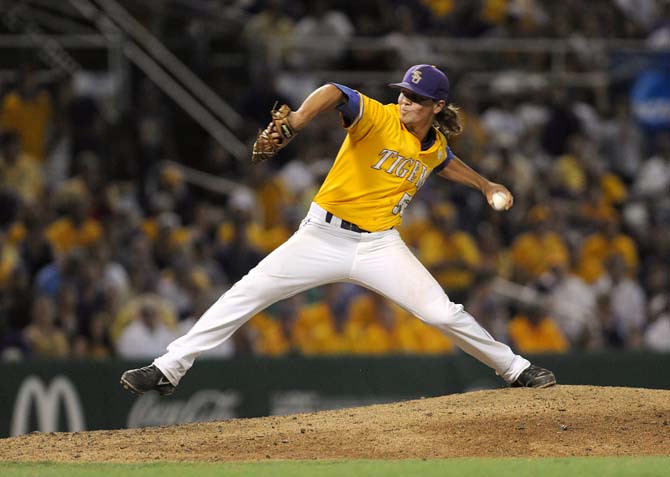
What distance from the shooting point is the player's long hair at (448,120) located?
827 centimetres

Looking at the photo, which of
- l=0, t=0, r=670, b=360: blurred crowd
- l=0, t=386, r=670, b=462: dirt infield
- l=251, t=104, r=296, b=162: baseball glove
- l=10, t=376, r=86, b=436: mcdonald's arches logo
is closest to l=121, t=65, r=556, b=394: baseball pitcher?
l=0, t=386, r=670, b=462: dirt infield

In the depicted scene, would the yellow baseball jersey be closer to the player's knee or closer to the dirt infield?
the player's knee

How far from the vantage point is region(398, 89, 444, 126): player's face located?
7.94m

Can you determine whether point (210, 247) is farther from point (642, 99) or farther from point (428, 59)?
point (642, 99)

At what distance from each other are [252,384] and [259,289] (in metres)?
4.10

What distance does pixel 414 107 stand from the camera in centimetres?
795

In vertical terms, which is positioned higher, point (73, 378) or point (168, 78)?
point (168, 78)

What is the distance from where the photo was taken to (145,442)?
310 inches

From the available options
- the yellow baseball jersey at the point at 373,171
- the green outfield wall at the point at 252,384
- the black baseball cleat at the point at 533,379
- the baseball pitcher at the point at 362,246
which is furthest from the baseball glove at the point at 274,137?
the green outfield wall at the point at 252,384

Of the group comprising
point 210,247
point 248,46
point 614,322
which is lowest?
point 614,322

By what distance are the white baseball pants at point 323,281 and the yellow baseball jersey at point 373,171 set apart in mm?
91

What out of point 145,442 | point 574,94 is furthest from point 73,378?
point 574,94

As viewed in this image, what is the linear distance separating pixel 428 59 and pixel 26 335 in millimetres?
6625

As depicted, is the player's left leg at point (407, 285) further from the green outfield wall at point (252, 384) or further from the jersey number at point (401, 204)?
the green outfield wall at point (252, 384)
